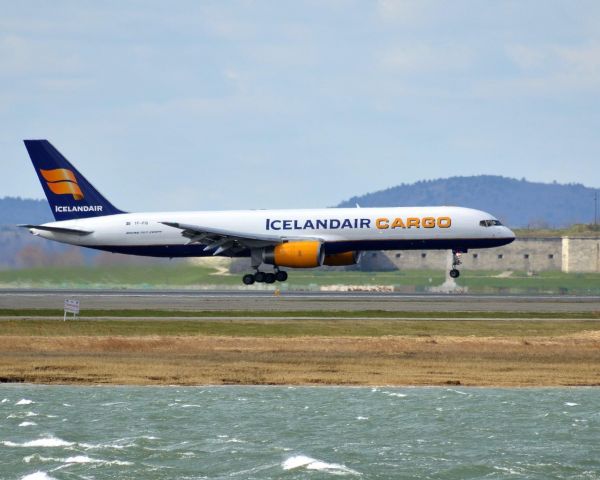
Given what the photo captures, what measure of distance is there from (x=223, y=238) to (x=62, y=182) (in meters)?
13.1

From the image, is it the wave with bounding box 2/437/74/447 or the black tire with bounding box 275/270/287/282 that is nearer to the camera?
the wave with bounding box 2/437/74/447

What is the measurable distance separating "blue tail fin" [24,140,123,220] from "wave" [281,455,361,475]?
5028 centimetres

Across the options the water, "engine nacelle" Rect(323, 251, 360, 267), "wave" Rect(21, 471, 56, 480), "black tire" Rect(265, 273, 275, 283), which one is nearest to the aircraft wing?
"black tire" Rect(265, 273, 275, 283)

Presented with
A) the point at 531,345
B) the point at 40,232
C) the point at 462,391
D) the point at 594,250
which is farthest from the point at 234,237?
the point at 594,250

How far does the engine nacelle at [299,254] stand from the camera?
6794cm

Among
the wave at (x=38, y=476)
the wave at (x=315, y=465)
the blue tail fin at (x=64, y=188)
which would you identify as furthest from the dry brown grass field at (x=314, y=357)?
the blue tail fin at (x=64, y=188)

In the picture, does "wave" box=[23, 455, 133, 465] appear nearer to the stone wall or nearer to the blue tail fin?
the blue tail fin

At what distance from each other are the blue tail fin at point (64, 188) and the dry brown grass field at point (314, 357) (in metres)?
27.6

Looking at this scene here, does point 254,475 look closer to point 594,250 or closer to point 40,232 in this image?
point 40,232

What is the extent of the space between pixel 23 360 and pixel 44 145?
38216mm

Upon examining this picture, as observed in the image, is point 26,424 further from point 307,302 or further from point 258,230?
point 258,230

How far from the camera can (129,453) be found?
27.8m

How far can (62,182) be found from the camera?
75500 millimetres

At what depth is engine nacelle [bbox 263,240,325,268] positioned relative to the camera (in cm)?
6794
